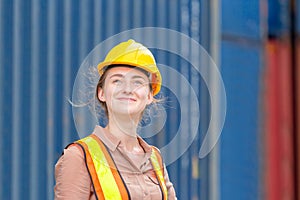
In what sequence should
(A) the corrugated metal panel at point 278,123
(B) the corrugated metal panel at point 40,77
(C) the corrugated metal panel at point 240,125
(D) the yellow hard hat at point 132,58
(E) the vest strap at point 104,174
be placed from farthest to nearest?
(A) the corrugated metal panel at point 278,123 → (C) the corrugated metal panel at point 240,125 → (B) the corrugated metal panel at point 40,77 → (D) the yellow hard hat at point 132,58 → (E) the vest strap at point 104,174

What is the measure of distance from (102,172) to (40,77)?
2.73 metres

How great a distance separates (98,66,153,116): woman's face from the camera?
2.43 metres

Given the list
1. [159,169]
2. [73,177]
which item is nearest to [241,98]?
[159,169]

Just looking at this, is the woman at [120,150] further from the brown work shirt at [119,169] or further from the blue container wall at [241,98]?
the blue container wall at [241,98]

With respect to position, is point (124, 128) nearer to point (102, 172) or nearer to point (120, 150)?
point (120, 150)

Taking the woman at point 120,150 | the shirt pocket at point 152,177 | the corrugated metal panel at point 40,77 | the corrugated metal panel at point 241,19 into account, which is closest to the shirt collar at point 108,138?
the woman at point 120,150

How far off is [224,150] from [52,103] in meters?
2.04

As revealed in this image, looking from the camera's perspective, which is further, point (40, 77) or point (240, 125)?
point (240, 125)

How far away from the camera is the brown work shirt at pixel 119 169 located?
7.71 ft

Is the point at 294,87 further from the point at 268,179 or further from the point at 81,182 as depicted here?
the point at 81,182

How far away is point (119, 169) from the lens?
2.40 m

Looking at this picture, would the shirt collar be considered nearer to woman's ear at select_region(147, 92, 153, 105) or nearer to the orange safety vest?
the orange safety vest

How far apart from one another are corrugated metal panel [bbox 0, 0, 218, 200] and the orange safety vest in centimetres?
247

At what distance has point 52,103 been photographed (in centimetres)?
507
